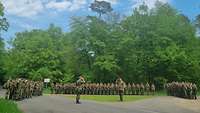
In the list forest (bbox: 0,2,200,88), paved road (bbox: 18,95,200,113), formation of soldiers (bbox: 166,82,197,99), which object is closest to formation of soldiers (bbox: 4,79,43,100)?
paved road (bbox: 18,95,200,113)

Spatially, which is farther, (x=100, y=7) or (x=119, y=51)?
(x=100, y=7)

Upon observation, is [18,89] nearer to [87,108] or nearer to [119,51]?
[87,108]

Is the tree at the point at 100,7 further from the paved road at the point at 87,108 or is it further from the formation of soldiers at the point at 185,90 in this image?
the paved road at the point at 87,108

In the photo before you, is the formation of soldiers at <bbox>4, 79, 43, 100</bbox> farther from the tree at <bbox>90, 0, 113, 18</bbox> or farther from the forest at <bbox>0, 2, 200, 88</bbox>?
the tree at <bbox>90, 0, 113, 18</bbox>

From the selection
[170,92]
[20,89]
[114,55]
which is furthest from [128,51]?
[20,89]

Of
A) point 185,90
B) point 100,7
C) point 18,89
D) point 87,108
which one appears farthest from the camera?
point 100,7

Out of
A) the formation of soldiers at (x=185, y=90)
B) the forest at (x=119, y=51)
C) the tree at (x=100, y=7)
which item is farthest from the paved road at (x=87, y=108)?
the tree at (x=100, y=7)

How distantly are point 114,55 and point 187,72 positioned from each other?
11.4m

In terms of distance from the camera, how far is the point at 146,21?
70.6 metres

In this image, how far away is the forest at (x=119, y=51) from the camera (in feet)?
223

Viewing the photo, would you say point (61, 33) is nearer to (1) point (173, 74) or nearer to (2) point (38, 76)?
(2) point (38, 76)

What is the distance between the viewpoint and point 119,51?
72.9 metres

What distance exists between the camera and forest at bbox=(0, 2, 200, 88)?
223 ft

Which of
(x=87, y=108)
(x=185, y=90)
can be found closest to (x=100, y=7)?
(x=185, y=90)
